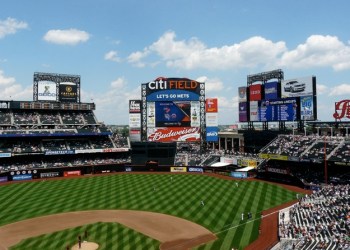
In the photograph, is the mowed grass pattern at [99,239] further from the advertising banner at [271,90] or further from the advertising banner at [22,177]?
the advertising banner at [271,90]

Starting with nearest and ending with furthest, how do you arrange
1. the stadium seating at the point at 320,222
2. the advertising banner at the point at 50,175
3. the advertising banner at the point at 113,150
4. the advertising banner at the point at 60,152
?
1. the stadium seating at the point at 320,222
2. the advertising banner at the point at 50,175
3. the advertising banner at the point at 60,152
4. the advertising banner at the point at 113,150

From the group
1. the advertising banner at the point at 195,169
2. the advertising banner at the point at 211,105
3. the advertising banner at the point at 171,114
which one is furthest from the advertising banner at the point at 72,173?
the advertising banner at the point at 211,105

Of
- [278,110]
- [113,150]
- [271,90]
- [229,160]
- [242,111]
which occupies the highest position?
[271,90]

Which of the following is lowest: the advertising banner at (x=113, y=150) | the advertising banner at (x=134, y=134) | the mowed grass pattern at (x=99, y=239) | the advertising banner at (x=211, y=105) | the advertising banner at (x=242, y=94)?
the mowed grass pattern at (x=99, y=239)

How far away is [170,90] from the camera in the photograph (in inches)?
2908

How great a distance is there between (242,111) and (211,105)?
7694 mm

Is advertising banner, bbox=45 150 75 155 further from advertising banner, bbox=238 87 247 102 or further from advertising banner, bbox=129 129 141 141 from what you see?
advertising banner, bbox=238 87 247 102

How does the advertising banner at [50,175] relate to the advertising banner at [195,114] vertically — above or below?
below

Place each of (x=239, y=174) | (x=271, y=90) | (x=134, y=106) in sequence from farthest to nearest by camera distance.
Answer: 1. (x=134, y=106)
2. (x=271, y=90)
3. (x=239, y=174)

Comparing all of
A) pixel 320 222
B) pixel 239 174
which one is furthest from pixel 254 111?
pixel 320 222

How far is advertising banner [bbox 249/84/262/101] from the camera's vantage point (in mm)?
73812

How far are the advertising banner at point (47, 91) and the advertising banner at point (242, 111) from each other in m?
45.6

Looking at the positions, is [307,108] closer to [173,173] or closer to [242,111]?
[242,111]

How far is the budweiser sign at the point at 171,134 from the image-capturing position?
241 ft
